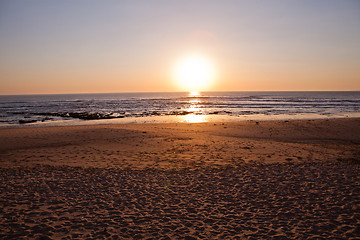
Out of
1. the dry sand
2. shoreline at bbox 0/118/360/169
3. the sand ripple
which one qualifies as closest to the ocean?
shoreline at bbox 0/118/360/169

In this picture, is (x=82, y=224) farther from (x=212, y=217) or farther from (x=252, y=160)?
(x=252, y=160)

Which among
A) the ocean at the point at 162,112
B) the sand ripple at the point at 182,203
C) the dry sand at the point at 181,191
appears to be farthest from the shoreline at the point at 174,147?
the ocean at the point at 162,112

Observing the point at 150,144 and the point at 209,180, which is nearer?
the point at 209,180

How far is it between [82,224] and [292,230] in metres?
5.50

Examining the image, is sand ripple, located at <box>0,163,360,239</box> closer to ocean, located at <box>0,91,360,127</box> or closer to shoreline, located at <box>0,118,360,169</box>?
shoreline, located at <box>0,118,360,169</box>

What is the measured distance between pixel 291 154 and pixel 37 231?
1261 cm

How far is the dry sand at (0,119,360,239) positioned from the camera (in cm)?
587

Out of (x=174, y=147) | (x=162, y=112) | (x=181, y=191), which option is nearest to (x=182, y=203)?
(x=181, y=191)

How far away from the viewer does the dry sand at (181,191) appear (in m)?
5.87

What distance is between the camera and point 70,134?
66.0 feet

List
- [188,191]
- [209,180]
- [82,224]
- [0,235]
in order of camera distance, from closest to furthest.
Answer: [0,235] → [82,224] → [188,191] → [209,180]

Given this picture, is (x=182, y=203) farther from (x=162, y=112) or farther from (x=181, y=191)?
(x=162, y=112)

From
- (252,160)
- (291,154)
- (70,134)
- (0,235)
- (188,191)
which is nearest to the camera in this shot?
(0,235)

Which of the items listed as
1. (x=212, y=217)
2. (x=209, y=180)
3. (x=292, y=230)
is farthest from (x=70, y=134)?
(x=292, y=230)
